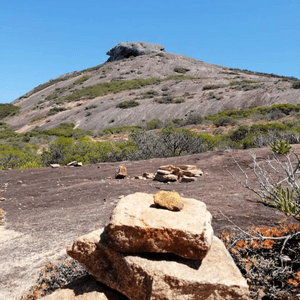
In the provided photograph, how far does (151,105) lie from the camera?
29953 mm

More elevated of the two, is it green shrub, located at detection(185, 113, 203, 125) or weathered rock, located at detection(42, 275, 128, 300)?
green shrub, located at detection(185, 113, 203, 125)

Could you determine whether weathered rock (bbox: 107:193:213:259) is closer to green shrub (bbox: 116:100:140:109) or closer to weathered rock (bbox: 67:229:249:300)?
weathered rock (bbox: 67:229:249:300)

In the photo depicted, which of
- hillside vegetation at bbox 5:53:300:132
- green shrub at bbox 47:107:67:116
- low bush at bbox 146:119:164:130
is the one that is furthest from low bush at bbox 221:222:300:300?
green shrub at bbox 47:107:67:116

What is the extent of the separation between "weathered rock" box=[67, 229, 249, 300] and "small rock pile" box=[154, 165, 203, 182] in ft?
16.7

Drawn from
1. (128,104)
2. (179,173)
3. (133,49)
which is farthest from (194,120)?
(133,49)

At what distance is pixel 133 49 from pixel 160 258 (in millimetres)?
67436

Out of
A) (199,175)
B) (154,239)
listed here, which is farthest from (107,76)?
(154,239)

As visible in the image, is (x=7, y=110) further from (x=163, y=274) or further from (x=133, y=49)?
(x=163, y=274)

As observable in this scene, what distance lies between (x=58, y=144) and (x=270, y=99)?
783 inches

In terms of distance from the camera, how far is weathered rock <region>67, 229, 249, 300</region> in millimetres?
2160

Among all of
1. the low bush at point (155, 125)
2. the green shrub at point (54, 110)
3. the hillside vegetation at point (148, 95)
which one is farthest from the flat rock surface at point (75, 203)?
the green shrub at point (54, 110)

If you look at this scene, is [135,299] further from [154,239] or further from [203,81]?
[203,81]

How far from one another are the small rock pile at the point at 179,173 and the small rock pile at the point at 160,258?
16.5 feet

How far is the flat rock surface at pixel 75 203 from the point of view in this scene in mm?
3740
